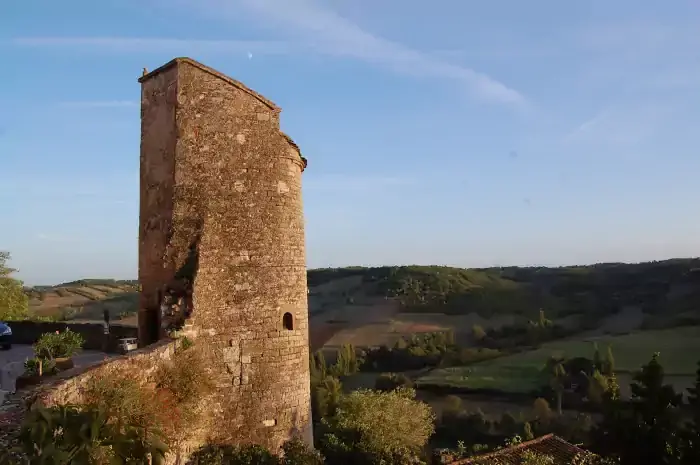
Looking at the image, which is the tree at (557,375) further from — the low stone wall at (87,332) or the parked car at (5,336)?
the parked car at (5,336)

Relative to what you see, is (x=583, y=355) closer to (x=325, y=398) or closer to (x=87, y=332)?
(x=325, y=398)

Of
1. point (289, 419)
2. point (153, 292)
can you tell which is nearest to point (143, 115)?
point (153, 292)

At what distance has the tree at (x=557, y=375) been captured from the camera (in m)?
46.7

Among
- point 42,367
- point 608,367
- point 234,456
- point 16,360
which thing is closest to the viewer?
point 234,456

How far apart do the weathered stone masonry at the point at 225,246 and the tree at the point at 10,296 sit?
20.4 meters

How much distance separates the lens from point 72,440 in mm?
5102

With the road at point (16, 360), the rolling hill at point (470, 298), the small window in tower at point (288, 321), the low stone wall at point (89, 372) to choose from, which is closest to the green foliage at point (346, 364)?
the rolling hill at point (470, 298)

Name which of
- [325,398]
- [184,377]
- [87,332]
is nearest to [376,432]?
[184,377]

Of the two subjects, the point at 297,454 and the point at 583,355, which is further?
the point at 583,355

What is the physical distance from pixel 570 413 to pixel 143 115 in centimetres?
4142

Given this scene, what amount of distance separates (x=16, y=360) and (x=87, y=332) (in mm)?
3292

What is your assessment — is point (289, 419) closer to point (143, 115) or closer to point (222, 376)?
point (222, 376)

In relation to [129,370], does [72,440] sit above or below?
below

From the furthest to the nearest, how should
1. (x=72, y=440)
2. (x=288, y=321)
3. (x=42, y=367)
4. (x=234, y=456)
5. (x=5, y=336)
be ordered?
(x=5, y=336) → (x=288, y=321) → (x=42, y=367) → (x=234, y=456) → (x=72, y=440)
